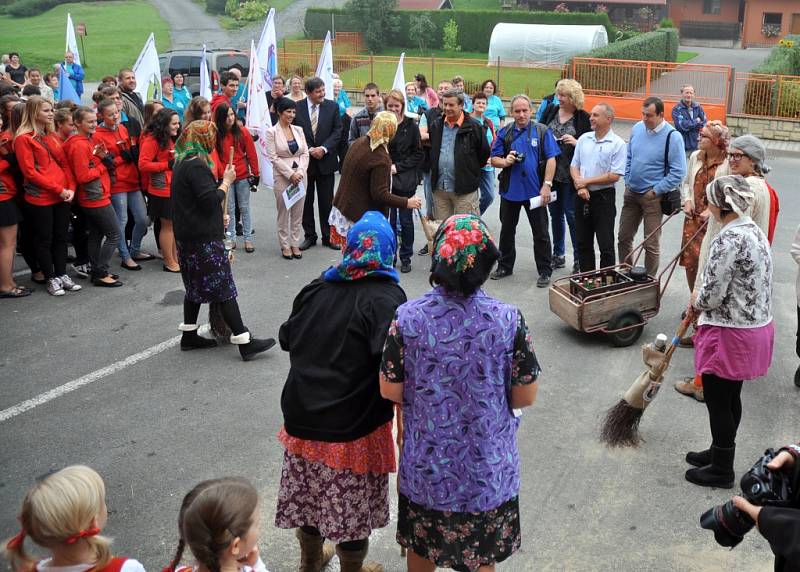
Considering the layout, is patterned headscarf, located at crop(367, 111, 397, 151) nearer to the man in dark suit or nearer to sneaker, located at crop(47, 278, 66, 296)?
the man in dark suit

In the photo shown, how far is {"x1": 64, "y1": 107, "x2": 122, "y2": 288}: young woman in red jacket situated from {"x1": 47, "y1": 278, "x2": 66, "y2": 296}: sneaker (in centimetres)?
37

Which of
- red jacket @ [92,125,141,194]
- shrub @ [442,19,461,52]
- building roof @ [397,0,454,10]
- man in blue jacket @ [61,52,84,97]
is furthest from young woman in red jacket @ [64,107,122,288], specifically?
building roof @ [397,0,454,10]

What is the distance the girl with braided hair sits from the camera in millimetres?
2701

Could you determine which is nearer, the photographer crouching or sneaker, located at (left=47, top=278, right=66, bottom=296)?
the photographer crouching

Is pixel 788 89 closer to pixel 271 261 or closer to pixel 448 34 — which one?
pixel 271 261

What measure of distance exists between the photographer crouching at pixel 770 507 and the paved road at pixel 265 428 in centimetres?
139

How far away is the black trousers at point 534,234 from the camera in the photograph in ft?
28.8

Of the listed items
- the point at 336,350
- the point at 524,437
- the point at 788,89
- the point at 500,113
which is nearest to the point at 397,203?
the point at 524,437

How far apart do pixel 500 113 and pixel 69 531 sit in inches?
449

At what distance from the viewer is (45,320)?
793 centimetres

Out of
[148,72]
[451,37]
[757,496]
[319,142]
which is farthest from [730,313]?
[451,37]

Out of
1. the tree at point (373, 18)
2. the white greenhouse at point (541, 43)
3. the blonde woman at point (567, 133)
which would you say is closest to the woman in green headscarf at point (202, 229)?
the blonde woman at point (567, 133)

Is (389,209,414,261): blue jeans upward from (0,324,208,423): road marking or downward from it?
upward

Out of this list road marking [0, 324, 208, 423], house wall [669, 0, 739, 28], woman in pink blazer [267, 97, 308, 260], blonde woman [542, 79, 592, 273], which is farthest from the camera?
house wall [669, 0, 739, 28]
